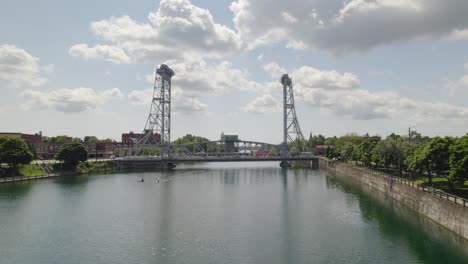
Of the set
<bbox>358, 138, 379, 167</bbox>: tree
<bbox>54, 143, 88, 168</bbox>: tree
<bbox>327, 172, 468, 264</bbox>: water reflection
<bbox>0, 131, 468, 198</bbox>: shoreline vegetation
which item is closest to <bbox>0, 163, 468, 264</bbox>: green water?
<bbox>327, 172, 468, 264</bbox>: water reflection

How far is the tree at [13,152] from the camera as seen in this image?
7550cm

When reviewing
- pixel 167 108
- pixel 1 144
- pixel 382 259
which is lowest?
pixel 382 259

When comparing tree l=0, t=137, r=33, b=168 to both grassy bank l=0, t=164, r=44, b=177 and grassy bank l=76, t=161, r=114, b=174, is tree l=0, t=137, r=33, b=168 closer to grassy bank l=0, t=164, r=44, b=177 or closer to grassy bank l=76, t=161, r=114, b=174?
grassy bank l=0, t=164, r=44, b=177

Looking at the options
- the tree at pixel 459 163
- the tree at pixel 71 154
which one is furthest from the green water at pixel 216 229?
the tree at pixel 71 154

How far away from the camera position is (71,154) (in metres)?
93.8

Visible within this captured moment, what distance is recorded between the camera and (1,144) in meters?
77.2

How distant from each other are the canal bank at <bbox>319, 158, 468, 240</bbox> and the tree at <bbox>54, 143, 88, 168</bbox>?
69669mm

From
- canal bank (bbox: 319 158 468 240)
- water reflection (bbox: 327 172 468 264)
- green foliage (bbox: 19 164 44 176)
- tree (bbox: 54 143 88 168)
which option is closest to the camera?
water reflection (bbox: 327 172 468 264)

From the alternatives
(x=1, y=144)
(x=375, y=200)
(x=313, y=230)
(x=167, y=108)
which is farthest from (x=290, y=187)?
(x=167, y=108)

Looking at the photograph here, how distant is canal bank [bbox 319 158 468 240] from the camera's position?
33.1 metres

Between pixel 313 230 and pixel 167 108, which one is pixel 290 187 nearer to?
pixel 313 230

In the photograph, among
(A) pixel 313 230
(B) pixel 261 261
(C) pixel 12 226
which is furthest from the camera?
(C) pixel 12 226

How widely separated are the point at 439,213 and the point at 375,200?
1818cm

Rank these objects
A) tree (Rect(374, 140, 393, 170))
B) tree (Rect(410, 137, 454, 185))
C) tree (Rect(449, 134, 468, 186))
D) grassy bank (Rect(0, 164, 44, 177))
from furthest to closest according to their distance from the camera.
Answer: grassy bank (Rect(0, 164, 44, 177))
tree (Rect(374, 140, 393, 170))
tree (Rect(410, 137, 454, 185))
tree (Rect(449, 134, 468, 186))
